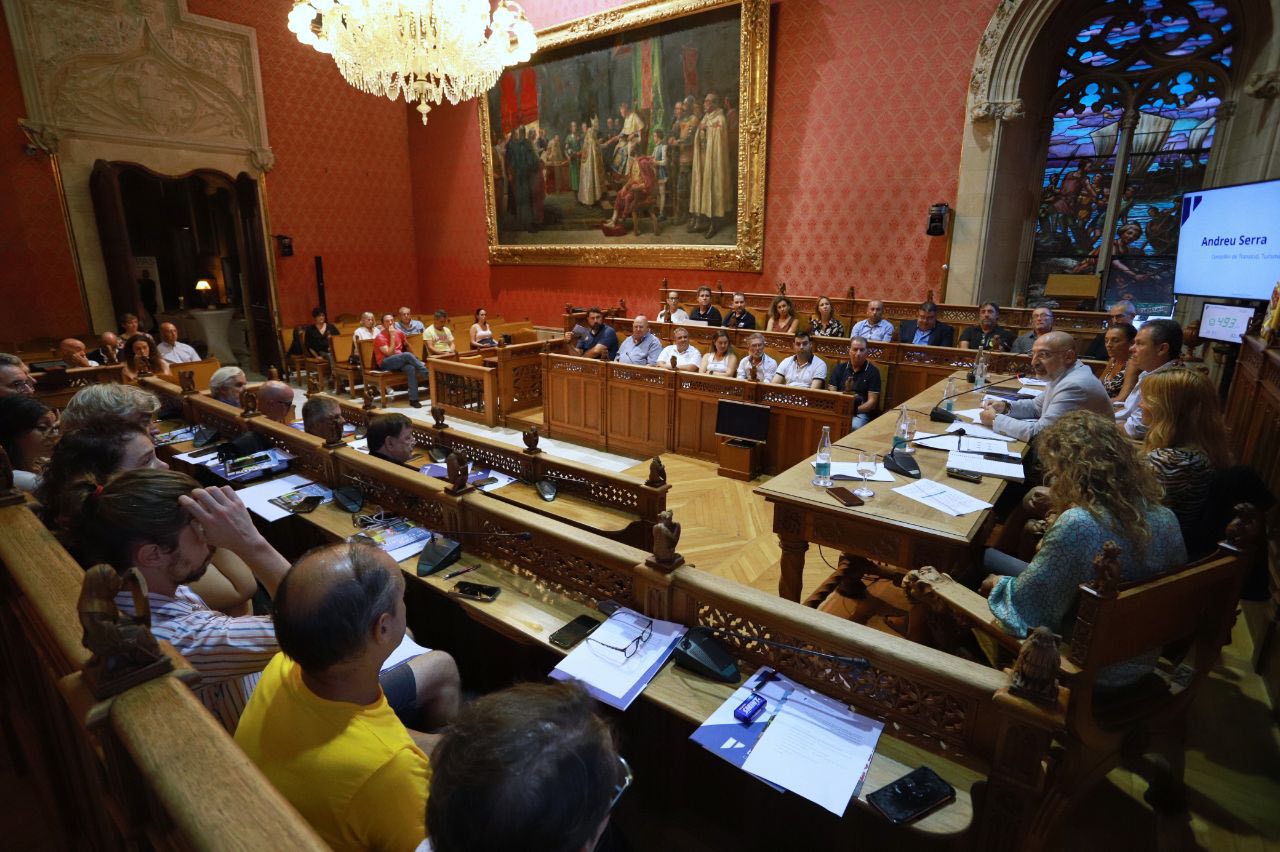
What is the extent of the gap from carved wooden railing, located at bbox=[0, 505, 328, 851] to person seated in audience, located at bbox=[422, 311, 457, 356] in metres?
8.01

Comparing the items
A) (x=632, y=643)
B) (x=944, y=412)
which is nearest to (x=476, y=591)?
(x=632, y=643)

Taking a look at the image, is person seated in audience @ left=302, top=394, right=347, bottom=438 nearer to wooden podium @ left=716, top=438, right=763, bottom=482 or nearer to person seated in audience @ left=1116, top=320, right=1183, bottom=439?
wooden podium @ left=716, top=438, right=763, bottom=482

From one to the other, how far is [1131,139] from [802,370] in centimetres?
668

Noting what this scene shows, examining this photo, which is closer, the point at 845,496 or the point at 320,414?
the point at 845,496

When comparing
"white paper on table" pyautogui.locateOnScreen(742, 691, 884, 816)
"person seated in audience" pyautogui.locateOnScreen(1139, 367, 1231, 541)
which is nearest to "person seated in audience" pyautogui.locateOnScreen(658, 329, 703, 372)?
"person seated in audience" pyautogui.locateOnScreen(1139, 367, 1231, 541)

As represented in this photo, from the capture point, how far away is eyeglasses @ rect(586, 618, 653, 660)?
1.99 m

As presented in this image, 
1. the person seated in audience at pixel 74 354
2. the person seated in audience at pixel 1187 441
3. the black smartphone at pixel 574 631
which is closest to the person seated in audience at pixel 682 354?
the person seated in audience at pixel 1187 441

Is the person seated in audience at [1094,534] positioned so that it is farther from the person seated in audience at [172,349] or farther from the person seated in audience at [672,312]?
the person seated in audience at [172,349]

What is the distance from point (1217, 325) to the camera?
608 centimetres

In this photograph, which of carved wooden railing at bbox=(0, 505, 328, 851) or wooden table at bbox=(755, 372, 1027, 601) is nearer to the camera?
carved wooden railing at bbox=(0, 505, 328, 851)

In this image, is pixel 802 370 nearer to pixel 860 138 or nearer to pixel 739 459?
pixel 739 459

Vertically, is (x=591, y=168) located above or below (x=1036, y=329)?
above

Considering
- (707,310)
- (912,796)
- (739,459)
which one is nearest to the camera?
(912,796)

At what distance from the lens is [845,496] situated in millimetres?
3061
